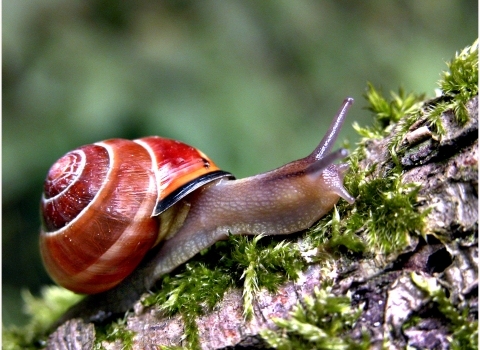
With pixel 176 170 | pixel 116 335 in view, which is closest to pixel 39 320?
pixel 116 335

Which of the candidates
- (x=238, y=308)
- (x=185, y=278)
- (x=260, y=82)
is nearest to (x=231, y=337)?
(x=238, y=308)

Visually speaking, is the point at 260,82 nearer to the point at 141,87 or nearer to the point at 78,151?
the point at 141,87

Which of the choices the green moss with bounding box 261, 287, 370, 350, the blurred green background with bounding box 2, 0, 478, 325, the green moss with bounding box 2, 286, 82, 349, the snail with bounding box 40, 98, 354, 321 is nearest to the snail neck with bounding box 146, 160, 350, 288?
the snail with bounding box 40, 98, 354, 321

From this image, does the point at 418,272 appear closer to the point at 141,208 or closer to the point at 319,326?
the point at 319,326

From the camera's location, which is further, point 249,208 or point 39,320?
point 39,320

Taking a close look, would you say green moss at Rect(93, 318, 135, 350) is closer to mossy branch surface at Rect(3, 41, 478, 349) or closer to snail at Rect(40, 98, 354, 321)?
mossy branch surface at Rect(3, 41, 478, 349)
